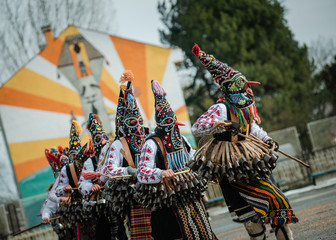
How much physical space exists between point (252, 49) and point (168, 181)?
2443 centimetres

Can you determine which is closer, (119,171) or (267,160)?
(267,160)

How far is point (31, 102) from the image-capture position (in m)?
22.0

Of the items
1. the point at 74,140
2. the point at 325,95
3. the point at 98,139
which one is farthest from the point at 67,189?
the point at 325,95

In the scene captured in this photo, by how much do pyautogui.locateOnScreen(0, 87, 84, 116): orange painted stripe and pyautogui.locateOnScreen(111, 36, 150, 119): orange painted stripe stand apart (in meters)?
2.93

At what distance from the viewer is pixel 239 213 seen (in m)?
5.33

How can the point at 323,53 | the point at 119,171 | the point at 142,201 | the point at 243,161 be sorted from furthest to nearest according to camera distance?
the point at 323,53 → the point at 119,171 → the point at 142,201 → the point at 243,161

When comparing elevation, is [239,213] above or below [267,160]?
below

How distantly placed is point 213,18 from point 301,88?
647 cm

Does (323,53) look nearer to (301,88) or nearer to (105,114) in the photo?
(301,88)

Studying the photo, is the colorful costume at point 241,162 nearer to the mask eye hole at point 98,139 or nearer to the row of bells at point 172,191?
the row of bells at point 172,191

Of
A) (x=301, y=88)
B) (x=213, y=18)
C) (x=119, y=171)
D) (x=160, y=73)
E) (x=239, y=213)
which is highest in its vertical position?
(x=213, y=18)

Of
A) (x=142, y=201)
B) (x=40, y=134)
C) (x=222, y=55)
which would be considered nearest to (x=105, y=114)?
(x=40, y=134)

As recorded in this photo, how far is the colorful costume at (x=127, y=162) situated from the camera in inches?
253

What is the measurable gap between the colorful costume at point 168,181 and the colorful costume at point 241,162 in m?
0.41
